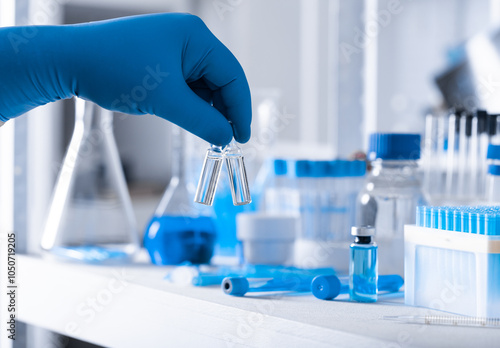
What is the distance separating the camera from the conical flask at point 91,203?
1142 millimetres

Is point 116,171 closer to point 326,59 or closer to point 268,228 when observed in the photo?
point 268,228

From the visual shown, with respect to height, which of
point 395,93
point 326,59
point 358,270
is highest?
point 326,59

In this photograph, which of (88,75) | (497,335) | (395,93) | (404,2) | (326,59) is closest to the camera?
(497,335)

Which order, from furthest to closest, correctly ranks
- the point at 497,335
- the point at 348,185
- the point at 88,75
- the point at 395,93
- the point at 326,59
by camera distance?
1. the point at 326,59
2. the point at 395,93
3. the point at 348,185
4. the point at 88,75
5. the point at 497,335

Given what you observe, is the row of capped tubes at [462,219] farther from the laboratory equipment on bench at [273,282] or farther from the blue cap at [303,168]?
the blue cap at [303,168]

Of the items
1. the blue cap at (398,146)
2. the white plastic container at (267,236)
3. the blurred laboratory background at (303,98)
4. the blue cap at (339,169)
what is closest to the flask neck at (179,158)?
the blurred laboratory background at (303,98)

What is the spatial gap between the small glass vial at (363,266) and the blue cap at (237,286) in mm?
138

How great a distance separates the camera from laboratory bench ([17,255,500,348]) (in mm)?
675

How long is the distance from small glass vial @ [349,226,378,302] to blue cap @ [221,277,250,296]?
138 millimetres

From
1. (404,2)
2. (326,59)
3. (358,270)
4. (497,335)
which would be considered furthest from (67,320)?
(326,59)

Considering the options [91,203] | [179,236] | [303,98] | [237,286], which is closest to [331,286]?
[237,286]

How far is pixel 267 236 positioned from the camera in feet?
3.49

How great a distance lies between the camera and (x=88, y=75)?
2.75 ft

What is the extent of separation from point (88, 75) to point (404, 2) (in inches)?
65.0
